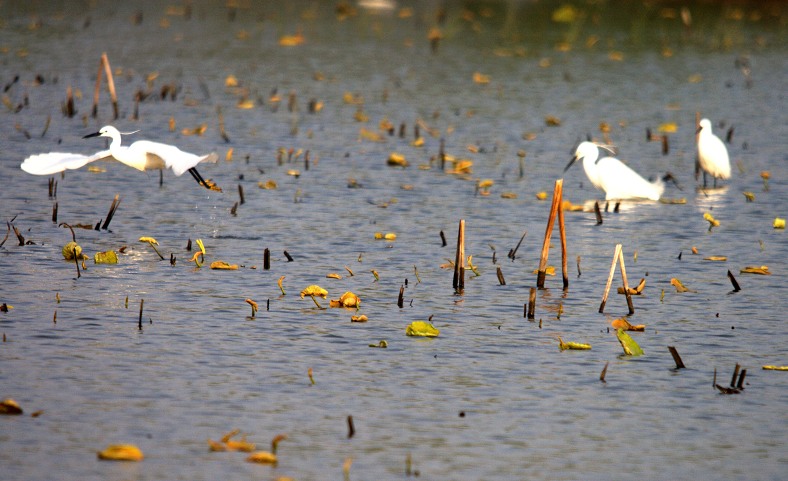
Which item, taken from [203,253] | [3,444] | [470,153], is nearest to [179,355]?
[3,444]

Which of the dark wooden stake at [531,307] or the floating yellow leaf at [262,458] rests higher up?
the dark wooden stake at [531,307]

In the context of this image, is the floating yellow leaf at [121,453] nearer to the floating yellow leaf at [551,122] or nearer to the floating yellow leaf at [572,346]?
the floating yellow leaf at [572,346]

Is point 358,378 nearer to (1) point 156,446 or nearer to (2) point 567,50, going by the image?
(1) point 156,446

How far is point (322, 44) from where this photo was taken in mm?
30359

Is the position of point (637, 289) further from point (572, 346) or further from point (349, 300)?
point (349, 300)

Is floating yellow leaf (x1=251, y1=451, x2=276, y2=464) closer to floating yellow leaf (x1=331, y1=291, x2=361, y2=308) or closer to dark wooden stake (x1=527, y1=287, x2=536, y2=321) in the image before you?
floating yellow leaf (x1=331, y1=291, x2=361, y2=308)

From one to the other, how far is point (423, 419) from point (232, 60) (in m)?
20.5

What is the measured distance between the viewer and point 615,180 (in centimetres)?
1591

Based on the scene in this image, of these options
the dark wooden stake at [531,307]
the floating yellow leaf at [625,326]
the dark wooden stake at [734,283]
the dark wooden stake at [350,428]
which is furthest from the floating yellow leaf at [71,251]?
the dark wooden stake at [734,283]

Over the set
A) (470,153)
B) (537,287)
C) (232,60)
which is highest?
(232,60)

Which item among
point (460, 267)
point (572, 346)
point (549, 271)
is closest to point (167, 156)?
point (460, 267)

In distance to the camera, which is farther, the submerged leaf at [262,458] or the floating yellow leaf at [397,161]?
the floating yellow leaf at [397,161]

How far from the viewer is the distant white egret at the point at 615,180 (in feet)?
52.3

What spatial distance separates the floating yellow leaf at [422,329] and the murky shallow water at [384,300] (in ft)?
0.48
